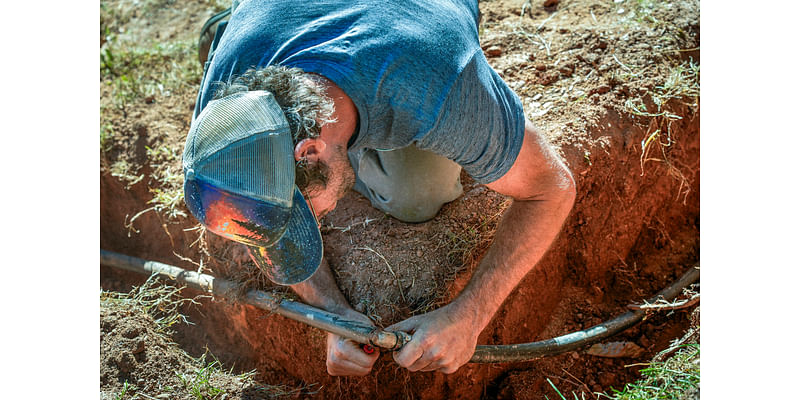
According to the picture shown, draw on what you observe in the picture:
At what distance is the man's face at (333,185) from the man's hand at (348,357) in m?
0.51

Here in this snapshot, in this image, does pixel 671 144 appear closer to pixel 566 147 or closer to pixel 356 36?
pixel 566 147

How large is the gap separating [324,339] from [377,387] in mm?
259

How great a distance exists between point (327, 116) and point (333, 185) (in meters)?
0.23

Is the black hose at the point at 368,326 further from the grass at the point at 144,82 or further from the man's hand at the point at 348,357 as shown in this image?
the grass at the point at 144,82

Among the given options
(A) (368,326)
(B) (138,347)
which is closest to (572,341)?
(A) (368,326)

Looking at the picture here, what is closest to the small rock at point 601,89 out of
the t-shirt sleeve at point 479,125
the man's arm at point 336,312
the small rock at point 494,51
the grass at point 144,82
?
the small rock at point 494,51

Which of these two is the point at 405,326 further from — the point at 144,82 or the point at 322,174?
the point at 144,82

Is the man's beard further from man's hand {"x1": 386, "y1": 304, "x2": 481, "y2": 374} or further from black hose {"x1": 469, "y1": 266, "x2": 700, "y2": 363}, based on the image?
black hose {"x1": 469, "y1": 266, "x2": 700, "y2": 363}

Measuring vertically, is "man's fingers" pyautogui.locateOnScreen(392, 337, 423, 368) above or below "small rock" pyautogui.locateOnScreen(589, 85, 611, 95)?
below

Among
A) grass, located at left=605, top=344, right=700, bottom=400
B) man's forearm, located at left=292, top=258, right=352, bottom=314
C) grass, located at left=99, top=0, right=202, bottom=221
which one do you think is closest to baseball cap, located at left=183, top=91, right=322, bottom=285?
man's forearm, located at left=292, top=258, right=352, bottom=314

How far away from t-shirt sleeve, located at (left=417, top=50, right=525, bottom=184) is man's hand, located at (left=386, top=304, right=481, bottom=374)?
1.59 ft

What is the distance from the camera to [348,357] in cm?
199

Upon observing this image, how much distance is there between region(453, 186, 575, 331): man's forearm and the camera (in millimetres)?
1934

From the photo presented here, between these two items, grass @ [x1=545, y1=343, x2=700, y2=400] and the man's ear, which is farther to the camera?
grass @ [x1=545, y1=343, x2=700, y2=400]
